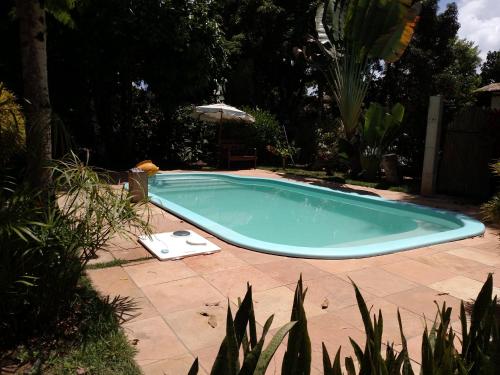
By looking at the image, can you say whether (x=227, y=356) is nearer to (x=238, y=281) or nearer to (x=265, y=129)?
(x=238, y=281)

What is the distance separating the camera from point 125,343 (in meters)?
2.94

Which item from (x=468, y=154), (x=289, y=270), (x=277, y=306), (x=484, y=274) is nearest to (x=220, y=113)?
(x=468, y=154)

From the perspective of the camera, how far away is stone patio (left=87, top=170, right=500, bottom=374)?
308 centimetres

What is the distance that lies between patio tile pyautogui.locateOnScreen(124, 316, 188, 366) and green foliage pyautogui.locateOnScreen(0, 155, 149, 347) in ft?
1.80

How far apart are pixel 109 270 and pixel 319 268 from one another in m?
2.28

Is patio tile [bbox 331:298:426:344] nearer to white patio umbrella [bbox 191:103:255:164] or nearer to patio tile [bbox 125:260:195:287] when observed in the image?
patio tile [bbox 125:260:195:287]

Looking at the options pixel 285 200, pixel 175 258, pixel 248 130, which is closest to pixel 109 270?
pixel 175 258

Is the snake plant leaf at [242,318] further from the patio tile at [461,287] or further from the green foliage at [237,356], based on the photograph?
the patio tile at [461,287]

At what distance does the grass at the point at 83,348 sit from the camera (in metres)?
2.61

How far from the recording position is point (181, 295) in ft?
12.8

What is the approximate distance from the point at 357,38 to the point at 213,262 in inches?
325

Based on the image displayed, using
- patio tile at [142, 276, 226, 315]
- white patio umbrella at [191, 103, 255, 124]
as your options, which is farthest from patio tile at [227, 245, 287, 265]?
white patio umbrella at [191, 103, 255, 124]

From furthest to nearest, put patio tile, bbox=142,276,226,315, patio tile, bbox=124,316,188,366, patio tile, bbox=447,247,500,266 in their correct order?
patio tile, bbox=447,247,500,266 < patio tile, bbox=142,276,226,315 < patio tile, bbox=124,316,188,366

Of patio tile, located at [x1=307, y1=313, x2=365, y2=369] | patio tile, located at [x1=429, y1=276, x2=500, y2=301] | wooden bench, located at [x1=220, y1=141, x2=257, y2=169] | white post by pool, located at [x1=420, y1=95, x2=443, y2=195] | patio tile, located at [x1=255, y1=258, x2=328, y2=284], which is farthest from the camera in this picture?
wooden bench, located at [x1=220, y1=141, x2=257, y2=169]
